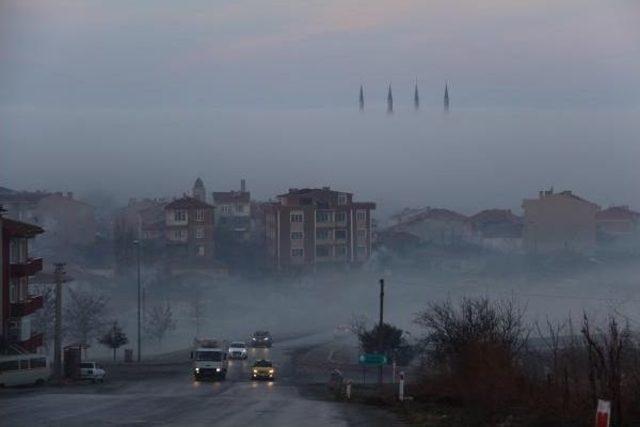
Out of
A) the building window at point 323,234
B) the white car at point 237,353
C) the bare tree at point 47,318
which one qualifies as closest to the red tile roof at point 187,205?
the building window at point 323,234

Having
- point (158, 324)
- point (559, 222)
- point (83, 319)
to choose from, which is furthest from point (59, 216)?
point (559, 222)

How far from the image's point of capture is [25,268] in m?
52.2

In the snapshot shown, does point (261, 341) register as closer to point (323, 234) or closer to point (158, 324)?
point (158, 324)

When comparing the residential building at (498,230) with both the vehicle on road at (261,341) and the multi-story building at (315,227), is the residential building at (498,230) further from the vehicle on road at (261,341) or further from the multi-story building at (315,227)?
the vehicle on road at (261,341)

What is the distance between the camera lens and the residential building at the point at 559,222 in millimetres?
111562

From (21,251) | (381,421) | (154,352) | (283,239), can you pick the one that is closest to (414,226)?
(283,239)

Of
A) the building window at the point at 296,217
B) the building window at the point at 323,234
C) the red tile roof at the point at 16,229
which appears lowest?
the red tile roof at the point at 16,229

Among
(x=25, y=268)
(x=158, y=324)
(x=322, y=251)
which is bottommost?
(x=158, y=324)

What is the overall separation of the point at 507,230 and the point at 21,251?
253 ft

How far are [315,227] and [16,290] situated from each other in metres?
49.8

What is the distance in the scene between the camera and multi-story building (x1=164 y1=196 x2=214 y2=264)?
10262 centimetres

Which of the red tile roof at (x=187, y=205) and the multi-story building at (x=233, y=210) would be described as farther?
the multi-story building at (x=233, y=210)

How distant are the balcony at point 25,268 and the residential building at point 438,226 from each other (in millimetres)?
73017

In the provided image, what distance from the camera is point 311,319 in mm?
88750
